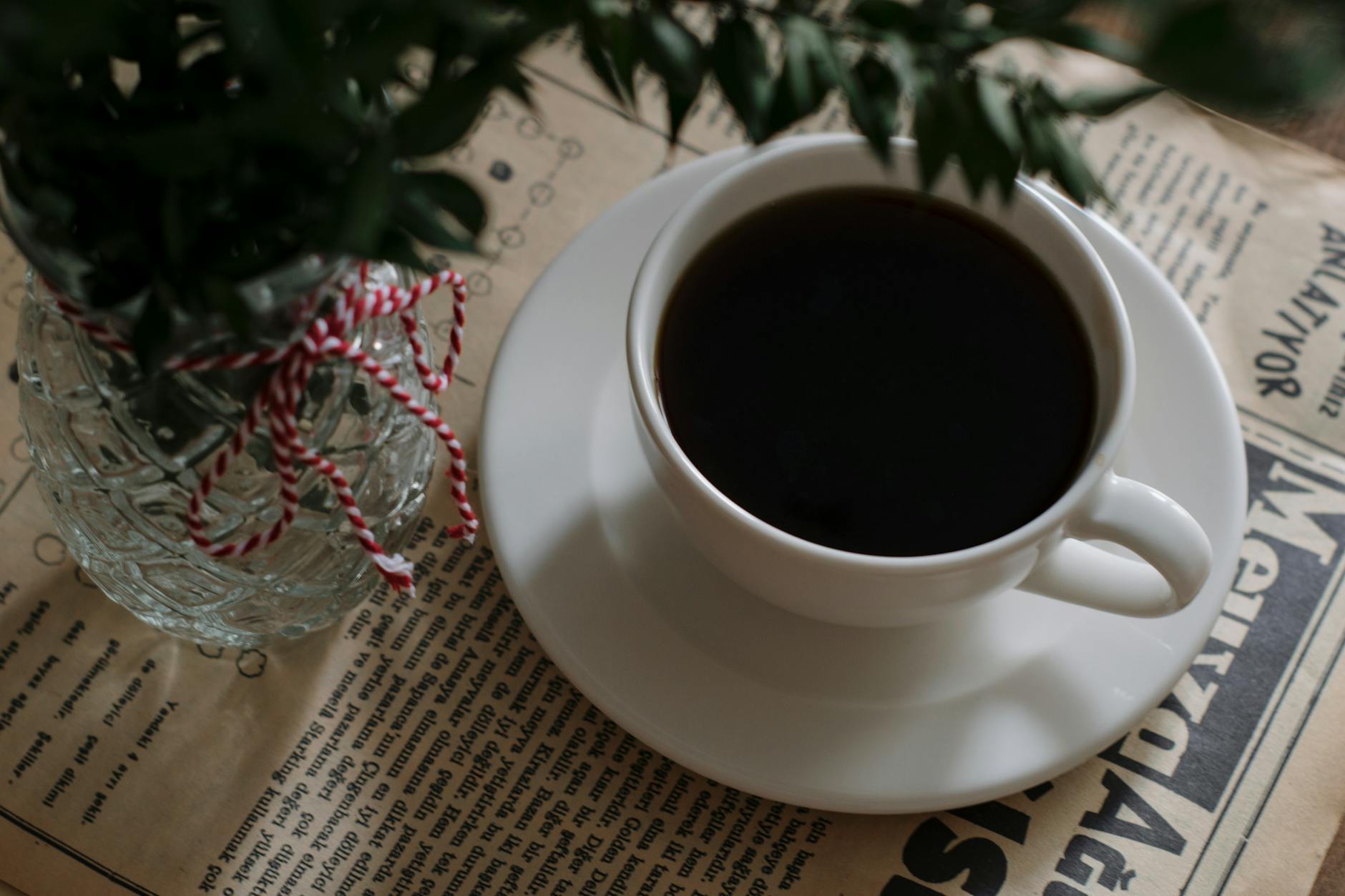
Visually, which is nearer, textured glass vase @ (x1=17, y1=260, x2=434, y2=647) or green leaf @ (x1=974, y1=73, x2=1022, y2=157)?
green leaf @ (x1=974, y1=73, x2=1022, y2=157)

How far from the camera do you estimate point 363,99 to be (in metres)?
0.32

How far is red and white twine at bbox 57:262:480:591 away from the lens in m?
0.36

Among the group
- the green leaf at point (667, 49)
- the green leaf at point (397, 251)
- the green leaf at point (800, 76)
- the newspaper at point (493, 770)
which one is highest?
the green leaf at point (800, 76)

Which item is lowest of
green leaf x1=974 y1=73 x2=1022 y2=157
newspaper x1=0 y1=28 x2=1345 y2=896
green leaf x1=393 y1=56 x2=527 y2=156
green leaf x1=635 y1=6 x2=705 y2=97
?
newspaper x1=0 y1=28 x2=1345 y2=896

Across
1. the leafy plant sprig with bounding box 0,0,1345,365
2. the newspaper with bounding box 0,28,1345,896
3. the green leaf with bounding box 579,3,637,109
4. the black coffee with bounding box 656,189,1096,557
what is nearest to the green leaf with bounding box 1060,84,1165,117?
the leafy plant sprig with bounding box 0,0,1345,365

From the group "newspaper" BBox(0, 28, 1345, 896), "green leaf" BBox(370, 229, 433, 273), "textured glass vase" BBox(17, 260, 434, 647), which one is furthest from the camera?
"newspaper" BBox(0, 28, 1345, 896)

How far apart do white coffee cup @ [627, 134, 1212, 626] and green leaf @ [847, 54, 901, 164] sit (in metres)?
0.18

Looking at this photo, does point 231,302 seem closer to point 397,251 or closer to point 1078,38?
point 397,251

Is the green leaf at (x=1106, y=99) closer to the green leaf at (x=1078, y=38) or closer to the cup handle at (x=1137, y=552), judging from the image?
→ the green leaf at (x=1078, y=38)

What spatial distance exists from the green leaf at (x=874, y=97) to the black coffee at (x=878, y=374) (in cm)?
22

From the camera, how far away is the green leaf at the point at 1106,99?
0.85 ft

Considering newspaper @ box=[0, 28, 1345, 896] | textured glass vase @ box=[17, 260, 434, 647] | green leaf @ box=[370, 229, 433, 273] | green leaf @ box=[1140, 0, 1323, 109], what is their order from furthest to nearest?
newspaper @ box=[0, 28, 1345, 896] → textured glass vase @ box=[17, 260, 434, 647] → green leaf @ box=[370, 229, 433, 273] → green leaf @ box=[1140, 0, 1323, 109]

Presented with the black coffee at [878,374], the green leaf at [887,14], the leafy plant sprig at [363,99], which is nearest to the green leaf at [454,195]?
the leafy plant sprig at [363,99]

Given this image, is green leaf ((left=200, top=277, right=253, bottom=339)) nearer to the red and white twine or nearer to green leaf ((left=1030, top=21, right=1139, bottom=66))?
the red and white twine
